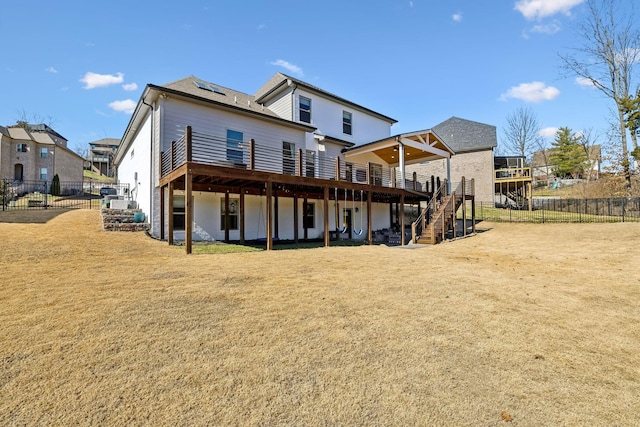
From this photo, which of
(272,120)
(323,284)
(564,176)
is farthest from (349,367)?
(564,176)

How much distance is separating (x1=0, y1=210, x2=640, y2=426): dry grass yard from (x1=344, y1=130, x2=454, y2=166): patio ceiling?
1060 cm

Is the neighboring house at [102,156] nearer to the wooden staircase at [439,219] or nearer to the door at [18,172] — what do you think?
the door at [18,172]

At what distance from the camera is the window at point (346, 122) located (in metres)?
20.9

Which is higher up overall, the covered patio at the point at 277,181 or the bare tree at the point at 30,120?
the bare tree at the point at 30,120

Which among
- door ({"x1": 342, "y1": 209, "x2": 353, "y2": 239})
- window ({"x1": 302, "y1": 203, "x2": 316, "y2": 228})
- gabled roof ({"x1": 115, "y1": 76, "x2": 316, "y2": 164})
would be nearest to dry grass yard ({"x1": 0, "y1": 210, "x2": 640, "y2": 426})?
gabled roof ({"x1": 115, "y1": 76, "x2": 316, "y2": 164})

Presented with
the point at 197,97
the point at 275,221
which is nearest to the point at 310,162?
the point at 275,221

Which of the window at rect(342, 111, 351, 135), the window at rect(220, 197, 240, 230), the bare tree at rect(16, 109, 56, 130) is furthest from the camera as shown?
the bare tree at rect(16, 109, 56, 130)

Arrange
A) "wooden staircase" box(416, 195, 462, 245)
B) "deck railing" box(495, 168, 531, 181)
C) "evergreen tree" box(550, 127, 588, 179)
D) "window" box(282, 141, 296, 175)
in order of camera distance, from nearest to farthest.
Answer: "wooden staircase" box(416, 195, 462, 245) → "window" box(282, 141, 296, 175) → "deck railing" box(495, 168, 531, 181) → "evergreen tree" box(550, 127, 588, 179)

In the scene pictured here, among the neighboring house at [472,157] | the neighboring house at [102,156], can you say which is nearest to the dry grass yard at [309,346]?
the neighboring house at [472,157]

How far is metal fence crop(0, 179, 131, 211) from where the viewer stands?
19891 mm

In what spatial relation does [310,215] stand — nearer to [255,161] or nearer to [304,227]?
[304,227]

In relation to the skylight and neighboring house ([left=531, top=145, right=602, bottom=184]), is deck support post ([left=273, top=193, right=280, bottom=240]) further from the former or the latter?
neighboring house ([left=531, top=145, right=602, bottom=184])

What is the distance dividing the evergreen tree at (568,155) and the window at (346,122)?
113 feet

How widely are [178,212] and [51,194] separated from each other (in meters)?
23.7
